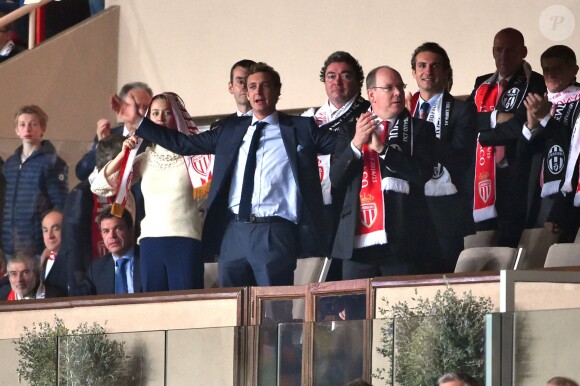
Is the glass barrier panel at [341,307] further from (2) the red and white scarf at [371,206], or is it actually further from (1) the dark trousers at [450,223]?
(1) the dark trousers at [450,223]

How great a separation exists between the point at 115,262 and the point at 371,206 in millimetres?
1568

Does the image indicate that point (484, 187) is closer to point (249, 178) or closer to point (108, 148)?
point (249, 178)

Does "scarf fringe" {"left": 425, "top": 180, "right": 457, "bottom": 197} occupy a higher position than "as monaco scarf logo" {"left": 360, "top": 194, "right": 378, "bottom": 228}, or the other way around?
"scarf fringe" {"left": 425, "top": 180, "right": 457, "bottom": 197}

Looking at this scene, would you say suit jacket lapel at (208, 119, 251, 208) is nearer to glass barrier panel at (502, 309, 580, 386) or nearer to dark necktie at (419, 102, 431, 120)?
dark necktie at (419, 102, 431, 120)

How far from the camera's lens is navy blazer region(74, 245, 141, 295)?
699 cm

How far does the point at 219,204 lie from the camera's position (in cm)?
640

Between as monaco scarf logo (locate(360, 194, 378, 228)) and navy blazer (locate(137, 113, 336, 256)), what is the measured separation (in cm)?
Result: 29

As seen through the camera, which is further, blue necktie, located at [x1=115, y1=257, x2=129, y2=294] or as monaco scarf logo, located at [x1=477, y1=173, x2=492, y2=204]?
blue necktie, located at [x1=115, y1=257, x2=129, y2=294]

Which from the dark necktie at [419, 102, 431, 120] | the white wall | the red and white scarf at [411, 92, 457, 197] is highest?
the white wall

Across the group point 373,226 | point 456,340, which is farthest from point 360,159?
point 456,340

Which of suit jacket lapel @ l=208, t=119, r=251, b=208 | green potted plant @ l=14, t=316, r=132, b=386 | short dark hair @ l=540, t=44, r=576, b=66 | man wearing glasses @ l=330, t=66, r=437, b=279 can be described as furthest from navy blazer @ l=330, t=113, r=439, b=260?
green potted plant @ l=14, t=316, r=132, b=386

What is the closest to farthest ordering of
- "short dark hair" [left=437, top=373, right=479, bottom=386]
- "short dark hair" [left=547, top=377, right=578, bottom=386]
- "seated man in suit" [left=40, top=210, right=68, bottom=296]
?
"short dark hair" [left=547, top=377, right=578, bottom=386] < "short dark hair" [left=437, top=373, right=479, bottom=386] < "seated man in suit" [left=40, top=210, right=68, bottom=296]

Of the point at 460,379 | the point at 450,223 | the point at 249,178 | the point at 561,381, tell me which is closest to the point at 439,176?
the point at 450,223

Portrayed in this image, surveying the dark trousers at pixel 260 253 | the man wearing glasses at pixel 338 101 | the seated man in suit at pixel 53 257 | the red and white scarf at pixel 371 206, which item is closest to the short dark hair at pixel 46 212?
the seated man in suit at pixel 53 257
